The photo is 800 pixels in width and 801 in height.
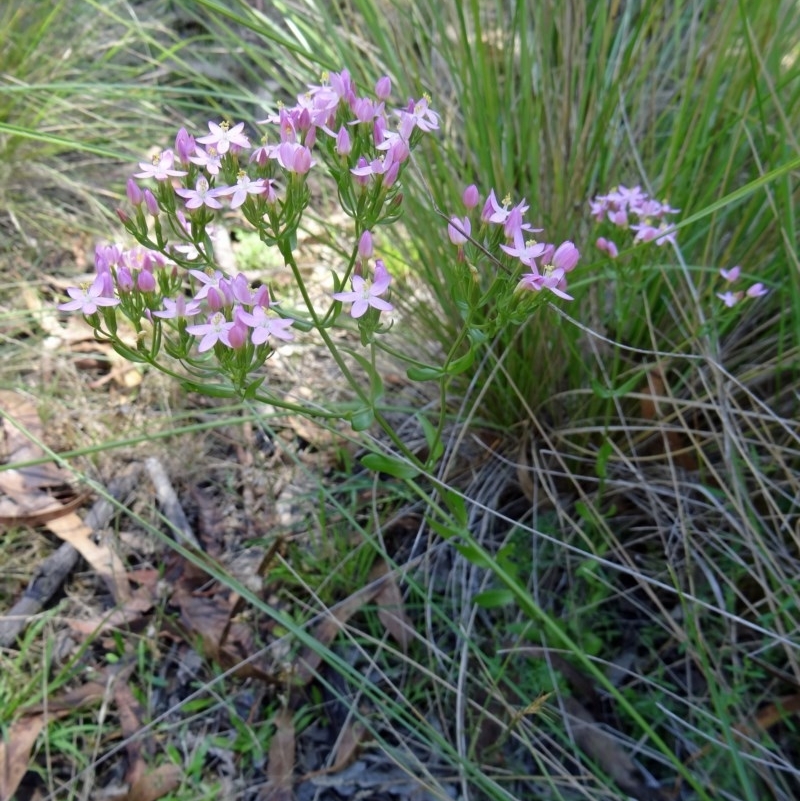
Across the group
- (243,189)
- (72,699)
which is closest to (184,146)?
(243,189)

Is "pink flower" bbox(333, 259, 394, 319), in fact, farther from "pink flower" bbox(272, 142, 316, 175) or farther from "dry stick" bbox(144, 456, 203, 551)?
"dry stick" bbox(144, 456, 203, 551)

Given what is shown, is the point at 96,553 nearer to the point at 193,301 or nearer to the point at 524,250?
the point at 193,301

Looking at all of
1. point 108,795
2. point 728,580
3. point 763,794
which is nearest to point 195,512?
point 108,795

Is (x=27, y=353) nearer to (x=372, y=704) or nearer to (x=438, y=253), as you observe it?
(x=438, y=253)

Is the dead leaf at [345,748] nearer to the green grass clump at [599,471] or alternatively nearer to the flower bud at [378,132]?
the green grass clump at [599,471]

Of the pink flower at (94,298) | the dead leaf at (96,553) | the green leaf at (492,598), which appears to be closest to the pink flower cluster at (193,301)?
the pink flower at (94,298)

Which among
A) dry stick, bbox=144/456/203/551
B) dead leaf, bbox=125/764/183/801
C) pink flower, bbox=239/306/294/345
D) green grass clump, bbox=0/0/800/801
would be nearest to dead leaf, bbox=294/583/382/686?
green grass clump, bbox=0/0/800/801
